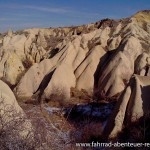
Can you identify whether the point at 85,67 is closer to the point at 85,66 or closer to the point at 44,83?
the point at 85,66

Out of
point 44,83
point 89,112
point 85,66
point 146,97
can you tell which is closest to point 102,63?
point 85,66

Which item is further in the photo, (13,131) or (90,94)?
(90,94)

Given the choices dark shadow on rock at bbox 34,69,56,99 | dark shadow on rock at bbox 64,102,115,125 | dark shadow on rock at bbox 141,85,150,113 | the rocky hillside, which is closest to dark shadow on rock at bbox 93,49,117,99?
the rocky hillside

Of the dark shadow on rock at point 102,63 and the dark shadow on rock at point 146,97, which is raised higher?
the dark shadow on rock at point 146,97

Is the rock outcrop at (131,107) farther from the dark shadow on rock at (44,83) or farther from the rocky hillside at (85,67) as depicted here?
the dark shadow on rock at (44,83)

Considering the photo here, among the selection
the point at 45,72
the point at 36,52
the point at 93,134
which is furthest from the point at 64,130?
the point at 36,52

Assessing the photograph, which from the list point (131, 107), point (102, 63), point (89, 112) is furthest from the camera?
point (102, 63)

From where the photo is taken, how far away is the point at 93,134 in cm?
1606

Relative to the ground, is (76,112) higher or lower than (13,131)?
lower

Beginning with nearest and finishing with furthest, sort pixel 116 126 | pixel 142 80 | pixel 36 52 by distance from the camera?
pixel 116 126 → pixel 142 80 → pixel 36 52

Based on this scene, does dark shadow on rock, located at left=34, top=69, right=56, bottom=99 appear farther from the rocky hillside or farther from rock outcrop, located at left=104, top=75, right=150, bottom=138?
rock outcrop, located at left=104, top=75, right=150, bottom=138

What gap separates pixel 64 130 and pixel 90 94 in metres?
8.39

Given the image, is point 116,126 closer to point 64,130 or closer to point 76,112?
point 64,130

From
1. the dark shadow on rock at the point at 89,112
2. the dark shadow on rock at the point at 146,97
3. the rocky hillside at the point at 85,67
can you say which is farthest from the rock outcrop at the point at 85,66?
the dark shadow on rock at the point at 146,97
